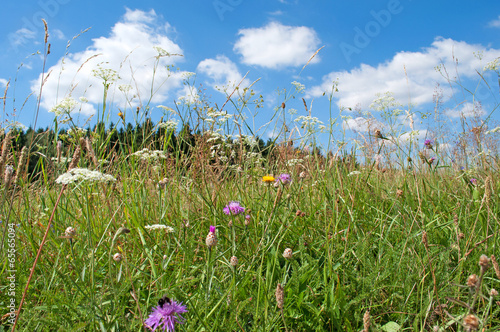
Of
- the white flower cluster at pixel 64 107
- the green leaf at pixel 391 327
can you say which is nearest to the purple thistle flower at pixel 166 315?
the green leaf at pixel 391 327

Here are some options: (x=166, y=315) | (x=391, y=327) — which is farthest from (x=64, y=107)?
(x=391, y=327)

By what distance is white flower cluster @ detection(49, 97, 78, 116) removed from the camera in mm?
1931

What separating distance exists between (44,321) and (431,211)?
6.93 ft

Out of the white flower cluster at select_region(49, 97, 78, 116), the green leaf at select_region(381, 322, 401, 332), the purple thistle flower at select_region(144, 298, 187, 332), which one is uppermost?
the white flower cluster at select_region(49, 97, 78, 116)

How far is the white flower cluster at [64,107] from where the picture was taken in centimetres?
193

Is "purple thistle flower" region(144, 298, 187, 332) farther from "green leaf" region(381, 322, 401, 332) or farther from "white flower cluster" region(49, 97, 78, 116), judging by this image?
"white flower cluster" region(49, 97, 78, 116)

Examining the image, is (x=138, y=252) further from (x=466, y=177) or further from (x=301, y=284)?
(x=466, y=177)

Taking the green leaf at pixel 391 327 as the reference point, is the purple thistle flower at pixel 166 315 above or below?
above

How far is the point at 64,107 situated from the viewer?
197 centimetres

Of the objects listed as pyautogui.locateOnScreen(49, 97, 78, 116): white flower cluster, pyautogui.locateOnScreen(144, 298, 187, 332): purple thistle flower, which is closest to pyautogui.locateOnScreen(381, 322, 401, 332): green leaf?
pyautogui.locateOnScreen(144, 298, 187, 332): purple thistle flower

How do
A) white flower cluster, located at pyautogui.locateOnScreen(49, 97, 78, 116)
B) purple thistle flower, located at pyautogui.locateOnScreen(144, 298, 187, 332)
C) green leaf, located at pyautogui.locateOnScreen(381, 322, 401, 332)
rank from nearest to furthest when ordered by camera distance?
purple thistle flower, located at pyautogui.locateOnScreen(144, 298, 187, 332)
green leaf, located at pyautogui.locateOnScreen(381, 322, 401, 332)
white flower cluster, located at pyautogui.locateOnScreen(49, 97, 78, 116)

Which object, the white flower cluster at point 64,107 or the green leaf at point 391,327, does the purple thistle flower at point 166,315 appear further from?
the white flower cluster at point 64,107

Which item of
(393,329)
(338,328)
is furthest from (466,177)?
(338,328)

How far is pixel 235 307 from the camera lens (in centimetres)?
115
